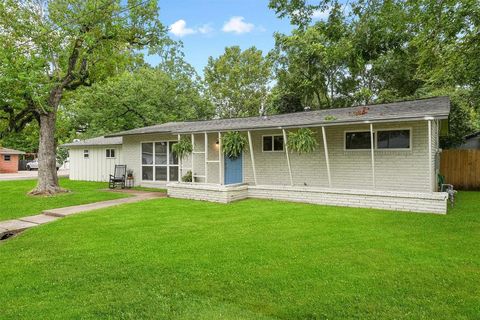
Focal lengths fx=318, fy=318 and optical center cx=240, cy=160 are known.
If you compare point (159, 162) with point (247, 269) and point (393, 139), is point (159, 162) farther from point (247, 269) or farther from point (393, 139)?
point (247, 269)

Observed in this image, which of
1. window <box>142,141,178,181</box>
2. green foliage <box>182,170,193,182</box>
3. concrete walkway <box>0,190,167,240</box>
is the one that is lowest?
concrete walkway <box>0,190,167,240</box>

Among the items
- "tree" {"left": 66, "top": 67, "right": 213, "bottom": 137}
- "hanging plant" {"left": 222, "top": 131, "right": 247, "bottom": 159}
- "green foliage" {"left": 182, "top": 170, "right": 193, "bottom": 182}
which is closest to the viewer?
"hanging plant" {"left": 222, "top": 131, "right": 247, "bottom": 159}

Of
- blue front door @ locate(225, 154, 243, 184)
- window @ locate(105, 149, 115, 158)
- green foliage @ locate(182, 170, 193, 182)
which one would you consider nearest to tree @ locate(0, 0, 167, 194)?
window @ locate(105, 149, 115, 158)

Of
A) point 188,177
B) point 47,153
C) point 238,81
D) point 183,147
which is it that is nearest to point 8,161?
point 47,153

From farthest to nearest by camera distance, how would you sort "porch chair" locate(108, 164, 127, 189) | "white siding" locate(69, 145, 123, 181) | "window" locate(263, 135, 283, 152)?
"white siding" locate(69, 145, 123, 181)
"porch chair" locate(108, 164, 127, 189)
"window" locate(263, 135, 283, 152)

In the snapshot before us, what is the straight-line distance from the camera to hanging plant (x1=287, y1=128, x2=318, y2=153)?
966cm

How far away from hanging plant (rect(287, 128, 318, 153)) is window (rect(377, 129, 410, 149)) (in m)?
2.00

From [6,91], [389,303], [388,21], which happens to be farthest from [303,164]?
[6,91]

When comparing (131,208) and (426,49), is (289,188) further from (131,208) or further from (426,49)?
(426,49)

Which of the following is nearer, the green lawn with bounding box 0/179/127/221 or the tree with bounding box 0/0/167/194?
the green lawn with bounding box 0/179/127/221

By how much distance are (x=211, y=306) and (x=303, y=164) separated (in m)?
8.37

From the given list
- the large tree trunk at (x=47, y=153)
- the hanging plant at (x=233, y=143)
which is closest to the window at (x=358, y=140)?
the hanging plant at (x=233, y=143)

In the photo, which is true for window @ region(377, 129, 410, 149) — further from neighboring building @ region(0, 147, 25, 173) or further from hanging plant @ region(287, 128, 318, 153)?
neighboring building @ region(0, 147, 25, 173)

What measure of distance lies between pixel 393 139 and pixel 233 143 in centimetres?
508
